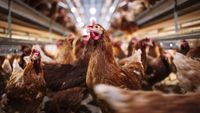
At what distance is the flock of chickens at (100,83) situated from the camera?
1594mm

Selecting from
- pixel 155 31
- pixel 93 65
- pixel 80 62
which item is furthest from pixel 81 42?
pixel 155 31

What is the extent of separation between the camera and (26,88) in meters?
3.05

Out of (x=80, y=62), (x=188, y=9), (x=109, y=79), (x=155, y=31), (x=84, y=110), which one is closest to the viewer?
(x=109, y=79)

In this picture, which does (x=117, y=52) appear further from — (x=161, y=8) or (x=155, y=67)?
(x=155, y=67)

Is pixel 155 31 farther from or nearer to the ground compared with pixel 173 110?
farther from the ground

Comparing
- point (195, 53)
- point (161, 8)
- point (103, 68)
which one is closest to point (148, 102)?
point (103, 68)

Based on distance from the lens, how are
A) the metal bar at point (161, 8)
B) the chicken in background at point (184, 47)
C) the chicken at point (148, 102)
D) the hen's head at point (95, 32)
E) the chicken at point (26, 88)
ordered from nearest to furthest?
the chicken at point (148, 102)
the hen's head at point (95, 32)
the chicken at point (26, 88)
the chicken in background at point (184, 47)
the metal bar at point (161, 8)

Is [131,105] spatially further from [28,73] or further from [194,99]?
[28,73]

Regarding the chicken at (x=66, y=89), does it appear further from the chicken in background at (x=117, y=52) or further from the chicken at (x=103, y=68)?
the chicken in background at (x=117, y=52)

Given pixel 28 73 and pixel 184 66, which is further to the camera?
pixel 28 73

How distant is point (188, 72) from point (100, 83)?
2.71 ft

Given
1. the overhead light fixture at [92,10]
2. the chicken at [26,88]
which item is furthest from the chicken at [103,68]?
the overhead light fixture at [92,10]

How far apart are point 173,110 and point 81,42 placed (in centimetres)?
368

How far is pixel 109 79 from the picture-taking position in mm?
2705
